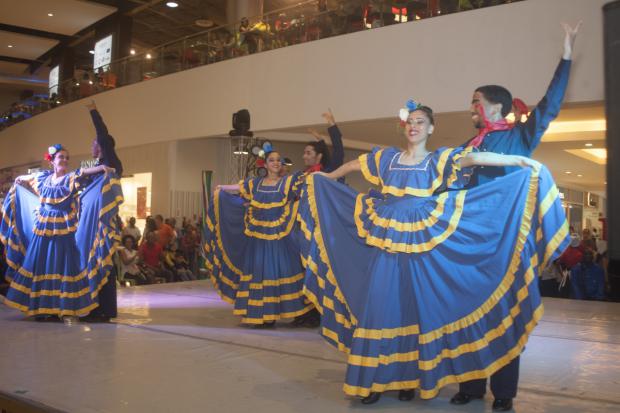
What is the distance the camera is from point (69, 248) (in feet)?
17.9

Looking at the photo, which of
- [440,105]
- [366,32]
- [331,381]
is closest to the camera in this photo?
[331,381]

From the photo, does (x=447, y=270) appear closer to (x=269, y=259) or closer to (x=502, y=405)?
(x=502, y=405)

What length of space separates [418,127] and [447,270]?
775 millimetres

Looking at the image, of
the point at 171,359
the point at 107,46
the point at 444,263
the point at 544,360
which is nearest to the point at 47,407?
the point at 171,359

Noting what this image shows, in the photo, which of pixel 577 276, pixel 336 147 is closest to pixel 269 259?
pixel 336 147

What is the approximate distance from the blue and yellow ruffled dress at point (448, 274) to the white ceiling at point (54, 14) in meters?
15.7

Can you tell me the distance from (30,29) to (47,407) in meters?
19.0

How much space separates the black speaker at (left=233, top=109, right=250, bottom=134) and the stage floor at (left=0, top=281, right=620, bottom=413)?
3320 millimetres

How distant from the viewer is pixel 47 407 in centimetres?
297

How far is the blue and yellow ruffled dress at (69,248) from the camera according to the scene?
536cm

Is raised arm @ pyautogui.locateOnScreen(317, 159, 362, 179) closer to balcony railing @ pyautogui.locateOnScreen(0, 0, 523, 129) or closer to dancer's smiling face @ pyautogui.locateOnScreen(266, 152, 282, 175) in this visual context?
dancer's smiling face @ pyautogui.locateOnScreen(266, 152, 282, 175)

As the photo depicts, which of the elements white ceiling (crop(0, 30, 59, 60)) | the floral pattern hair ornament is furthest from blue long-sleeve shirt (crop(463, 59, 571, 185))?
white ceiling (crop(0, 30, 59, 60))

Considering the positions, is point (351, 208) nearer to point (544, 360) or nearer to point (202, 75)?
point (544, 360)

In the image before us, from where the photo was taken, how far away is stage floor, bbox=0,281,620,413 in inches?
122
